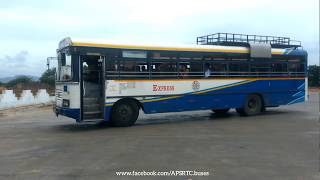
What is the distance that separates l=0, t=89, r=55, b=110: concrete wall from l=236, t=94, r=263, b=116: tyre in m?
13.5

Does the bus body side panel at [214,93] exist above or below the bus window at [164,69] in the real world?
below

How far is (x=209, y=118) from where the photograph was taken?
18.6m

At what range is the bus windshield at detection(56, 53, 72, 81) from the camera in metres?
14.6

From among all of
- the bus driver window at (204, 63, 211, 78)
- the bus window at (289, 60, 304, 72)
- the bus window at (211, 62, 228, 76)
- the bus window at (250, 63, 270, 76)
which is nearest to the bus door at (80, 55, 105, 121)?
the bus driver window at (204, 63, 211, 78)

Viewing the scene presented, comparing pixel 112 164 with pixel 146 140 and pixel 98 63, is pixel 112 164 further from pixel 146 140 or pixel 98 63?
pixel 98 63

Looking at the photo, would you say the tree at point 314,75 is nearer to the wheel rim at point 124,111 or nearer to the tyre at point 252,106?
the tyre at point 252,106


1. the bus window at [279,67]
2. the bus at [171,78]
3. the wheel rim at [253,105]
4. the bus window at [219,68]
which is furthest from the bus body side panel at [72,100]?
the bus window at [279,67]

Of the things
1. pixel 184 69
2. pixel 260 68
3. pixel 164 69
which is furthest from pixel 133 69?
pixel 260 68

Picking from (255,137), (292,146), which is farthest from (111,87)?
(292,146)

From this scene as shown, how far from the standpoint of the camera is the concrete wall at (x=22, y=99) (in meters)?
25.2

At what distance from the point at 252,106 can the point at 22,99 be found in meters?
15.1

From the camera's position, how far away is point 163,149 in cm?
1038

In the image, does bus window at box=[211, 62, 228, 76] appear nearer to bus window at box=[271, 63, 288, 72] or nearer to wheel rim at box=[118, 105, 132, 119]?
bus window at box=[271, 63, 288, 72]

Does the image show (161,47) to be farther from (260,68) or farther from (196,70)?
(260,68)
